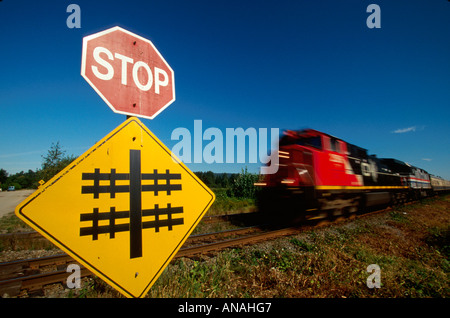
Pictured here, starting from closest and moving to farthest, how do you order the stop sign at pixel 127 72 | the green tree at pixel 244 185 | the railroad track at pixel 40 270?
1. the stop sign at pixel 127 72
2. the railroad track at pixel 40 270
3. the green tree at pixel 244 185

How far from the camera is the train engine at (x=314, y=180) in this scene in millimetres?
7312

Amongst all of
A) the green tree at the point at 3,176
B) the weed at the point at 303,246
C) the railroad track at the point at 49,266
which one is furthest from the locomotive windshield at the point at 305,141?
the green tree at the point at 3,176

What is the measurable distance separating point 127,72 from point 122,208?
1.31 metres

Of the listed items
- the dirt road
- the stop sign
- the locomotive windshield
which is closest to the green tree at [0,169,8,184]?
the dirt road

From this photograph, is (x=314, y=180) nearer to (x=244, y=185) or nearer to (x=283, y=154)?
(x=283, y=154)

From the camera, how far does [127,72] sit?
2051 millimetres

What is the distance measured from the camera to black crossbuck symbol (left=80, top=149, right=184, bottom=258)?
5.44 feet

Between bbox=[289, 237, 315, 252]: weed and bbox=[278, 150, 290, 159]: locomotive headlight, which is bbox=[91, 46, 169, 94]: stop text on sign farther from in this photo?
bbox=[278, 150, 290, 159]: locomotive headlight

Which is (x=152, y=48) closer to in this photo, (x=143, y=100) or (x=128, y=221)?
(x=143, y=100)

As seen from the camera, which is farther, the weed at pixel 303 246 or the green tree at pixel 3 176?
the green tree at pixel 3 176

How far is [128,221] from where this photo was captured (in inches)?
69.7

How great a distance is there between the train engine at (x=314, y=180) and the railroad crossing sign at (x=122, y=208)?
5976 millimetres

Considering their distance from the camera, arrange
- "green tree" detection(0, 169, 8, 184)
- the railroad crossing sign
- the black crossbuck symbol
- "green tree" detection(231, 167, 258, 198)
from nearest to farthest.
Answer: the railroad crossing sign
the black crossbuck symbol
"green tree" detection(231, 167, 258, 198)
"green tree" detection(0, 169, 8, 184)

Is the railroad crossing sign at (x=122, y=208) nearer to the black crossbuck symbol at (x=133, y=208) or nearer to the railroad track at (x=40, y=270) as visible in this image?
the black crossbuck symbol at (x=133, y=208)
